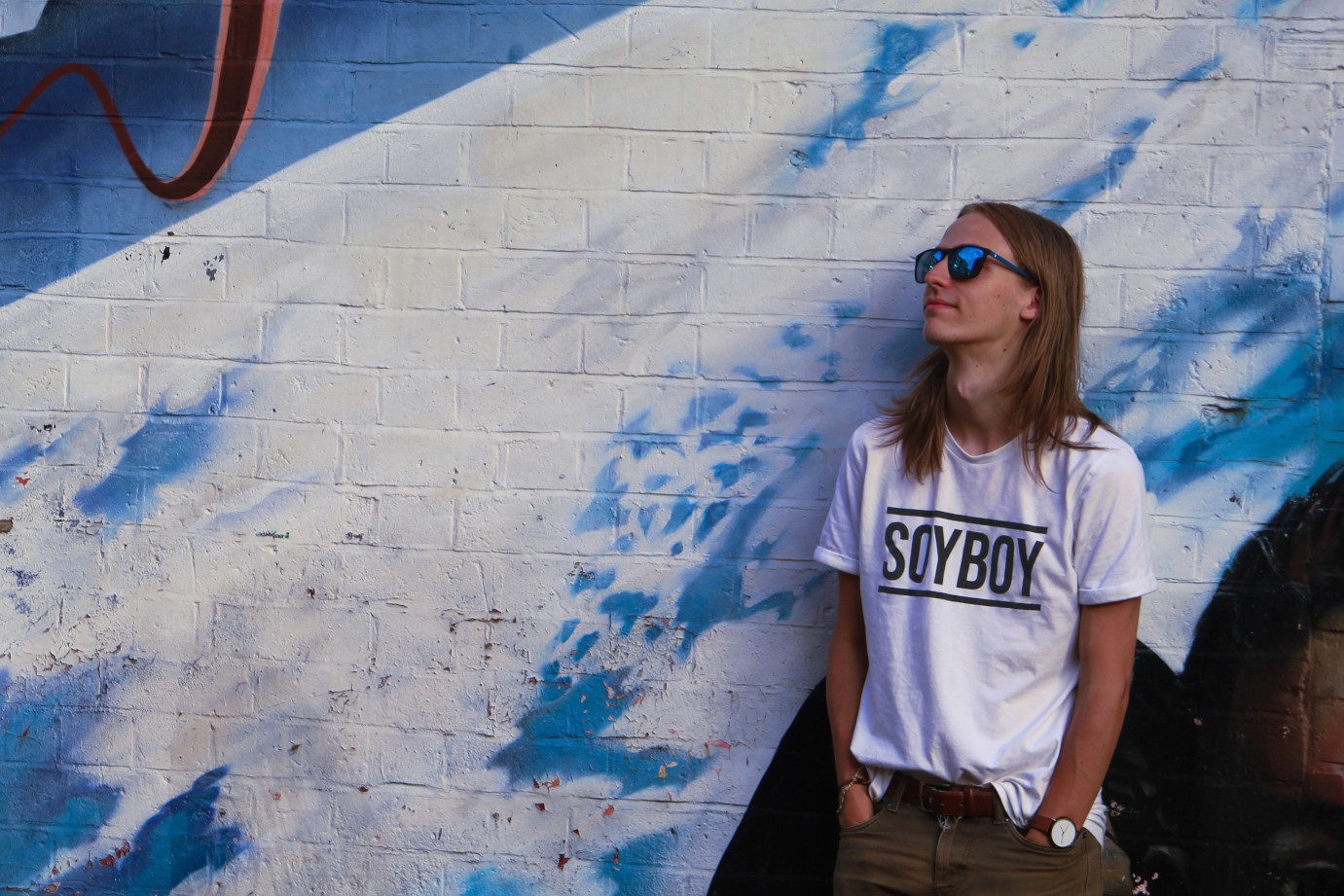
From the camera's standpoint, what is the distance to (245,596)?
8.77 feet

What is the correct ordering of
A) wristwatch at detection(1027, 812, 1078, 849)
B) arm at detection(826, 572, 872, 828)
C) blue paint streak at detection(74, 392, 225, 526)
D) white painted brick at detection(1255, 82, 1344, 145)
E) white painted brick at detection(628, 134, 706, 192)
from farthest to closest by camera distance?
blue paint streak at detection(74, 392, 225, 526) < white painted brick at detection(628, 134, 706, 192) < white painted brick at detection(1255, 82, 1344, 145) < arm at detection(826, 572, 872, 828) < wristwatch at detection(1027, 812, 1078, 849)

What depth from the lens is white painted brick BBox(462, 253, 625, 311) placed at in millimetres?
2592

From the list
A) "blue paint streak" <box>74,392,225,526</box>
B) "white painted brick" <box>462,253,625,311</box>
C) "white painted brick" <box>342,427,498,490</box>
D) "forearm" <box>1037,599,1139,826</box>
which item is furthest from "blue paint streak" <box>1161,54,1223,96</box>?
"blue paint streak" <box>74,392,225,526</box>

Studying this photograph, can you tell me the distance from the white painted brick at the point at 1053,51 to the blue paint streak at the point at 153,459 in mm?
2074

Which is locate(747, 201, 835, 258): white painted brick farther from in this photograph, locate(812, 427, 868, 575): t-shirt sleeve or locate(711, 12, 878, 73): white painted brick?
locate(812, 427, 868, 575): t-shirt sleeve

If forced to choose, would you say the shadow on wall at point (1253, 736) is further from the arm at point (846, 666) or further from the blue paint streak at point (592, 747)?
the blue paint streak at point (592, 747)

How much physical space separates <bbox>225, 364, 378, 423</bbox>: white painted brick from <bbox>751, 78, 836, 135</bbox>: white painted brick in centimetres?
117

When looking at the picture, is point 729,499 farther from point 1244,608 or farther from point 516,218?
point 1244,608

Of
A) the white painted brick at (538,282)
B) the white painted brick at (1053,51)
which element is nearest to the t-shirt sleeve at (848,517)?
the white painted brick at (538,282)

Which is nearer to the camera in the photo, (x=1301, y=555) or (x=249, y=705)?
(x=1301, y=555)

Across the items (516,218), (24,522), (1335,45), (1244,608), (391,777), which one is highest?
(1335,45)

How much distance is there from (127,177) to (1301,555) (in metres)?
3.04

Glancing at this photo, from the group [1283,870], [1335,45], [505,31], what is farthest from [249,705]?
[1335,45]

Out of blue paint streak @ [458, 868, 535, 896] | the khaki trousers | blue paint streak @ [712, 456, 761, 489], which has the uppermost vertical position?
blue paint streak @ [712, 456, 761, 489]
